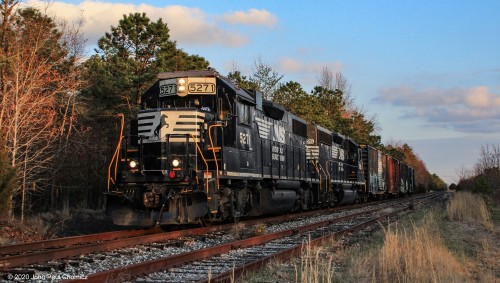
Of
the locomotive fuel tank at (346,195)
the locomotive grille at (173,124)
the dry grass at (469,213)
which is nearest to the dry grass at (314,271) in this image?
the locomotive grille at (173,124)

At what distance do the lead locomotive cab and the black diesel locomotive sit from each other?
2 cm

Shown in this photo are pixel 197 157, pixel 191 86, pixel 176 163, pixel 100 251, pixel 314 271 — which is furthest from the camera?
pixel 191 86

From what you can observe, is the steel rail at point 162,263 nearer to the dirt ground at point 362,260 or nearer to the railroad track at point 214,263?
the railroad track at point 214,263

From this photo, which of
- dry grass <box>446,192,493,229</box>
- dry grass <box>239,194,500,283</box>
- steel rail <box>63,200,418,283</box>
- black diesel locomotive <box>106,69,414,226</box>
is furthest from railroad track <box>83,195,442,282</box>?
dry grass <box>446,192,493,229</box>

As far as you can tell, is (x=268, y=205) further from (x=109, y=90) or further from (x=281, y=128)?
(x=109, y=90)

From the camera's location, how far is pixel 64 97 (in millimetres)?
19641

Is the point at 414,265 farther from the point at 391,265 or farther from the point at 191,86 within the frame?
the point at 191,86

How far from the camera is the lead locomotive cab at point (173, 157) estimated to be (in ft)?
39.1

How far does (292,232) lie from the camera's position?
13.2 metres

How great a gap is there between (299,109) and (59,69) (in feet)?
74.9

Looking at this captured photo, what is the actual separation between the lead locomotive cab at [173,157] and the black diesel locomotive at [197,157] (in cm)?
2

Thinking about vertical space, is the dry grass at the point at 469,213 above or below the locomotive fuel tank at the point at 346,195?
below

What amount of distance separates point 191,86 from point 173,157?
2.35 meters

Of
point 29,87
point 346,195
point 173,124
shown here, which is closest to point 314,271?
point 173,124
